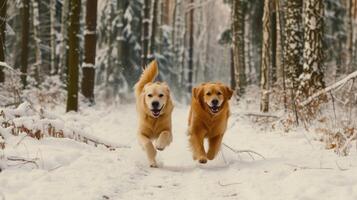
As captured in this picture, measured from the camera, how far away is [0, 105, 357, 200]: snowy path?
4078mm

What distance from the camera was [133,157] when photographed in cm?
650

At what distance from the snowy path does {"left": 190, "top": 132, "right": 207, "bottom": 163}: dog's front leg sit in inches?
4.8

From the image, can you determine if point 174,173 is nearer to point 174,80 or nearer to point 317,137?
point 317,137

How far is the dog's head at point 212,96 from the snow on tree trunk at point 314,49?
13.6 ft

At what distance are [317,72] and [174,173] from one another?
5.60 metres

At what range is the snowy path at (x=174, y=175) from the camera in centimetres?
408

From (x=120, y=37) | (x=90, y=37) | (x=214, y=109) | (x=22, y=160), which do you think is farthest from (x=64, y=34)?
(x=22, y=160)

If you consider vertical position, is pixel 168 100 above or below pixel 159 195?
above

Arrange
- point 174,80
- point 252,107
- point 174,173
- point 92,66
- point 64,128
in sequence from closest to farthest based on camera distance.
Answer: point 174,173 → point 64,128 → point 92,66 → point 252,107 → point 174,80

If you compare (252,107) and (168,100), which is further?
(252,107)

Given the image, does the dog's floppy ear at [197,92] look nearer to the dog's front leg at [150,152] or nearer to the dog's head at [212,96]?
the dog's head at [212,96]

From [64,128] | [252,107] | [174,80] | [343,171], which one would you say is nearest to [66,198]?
[343,171]

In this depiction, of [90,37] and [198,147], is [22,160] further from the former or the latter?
[90,37]

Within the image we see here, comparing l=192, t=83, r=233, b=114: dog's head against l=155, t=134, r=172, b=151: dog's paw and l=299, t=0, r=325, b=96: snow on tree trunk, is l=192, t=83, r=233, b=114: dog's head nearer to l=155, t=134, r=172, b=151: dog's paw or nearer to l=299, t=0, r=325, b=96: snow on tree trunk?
l=155, t=134, r=172, b=151: dog's paw
